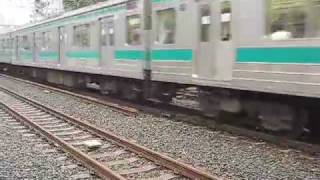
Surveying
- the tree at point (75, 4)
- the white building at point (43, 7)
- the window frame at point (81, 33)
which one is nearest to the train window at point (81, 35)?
the window frame at point (81, 33)

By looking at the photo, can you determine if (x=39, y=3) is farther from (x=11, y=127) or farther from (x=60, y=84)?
(x=11, y=127)

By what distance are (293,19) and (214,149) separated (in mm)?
2378

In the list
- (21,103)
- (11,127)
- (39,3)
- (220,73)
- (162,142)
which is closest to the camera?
(162,142)

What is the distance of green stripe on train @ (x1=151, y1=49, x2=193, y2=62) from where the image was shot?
12.1 m

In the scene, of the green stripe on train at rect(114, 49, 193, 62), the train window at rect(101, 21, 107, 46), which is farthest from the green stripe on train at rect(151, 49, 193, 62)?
the train window at rect(101, 21, 107, 46)

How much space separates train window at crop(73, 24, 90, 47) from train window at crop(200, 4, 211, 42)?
27.4 ft

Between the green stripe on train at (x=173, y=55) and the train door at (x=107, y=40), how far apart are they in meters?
3.32

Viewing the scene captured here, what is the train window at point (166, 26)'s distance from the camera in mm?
12898

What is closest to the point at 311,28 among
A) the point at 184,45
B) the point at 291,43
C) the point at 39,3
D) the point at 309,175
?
the point at 291,43

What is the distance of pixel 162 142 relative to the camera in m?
9.77

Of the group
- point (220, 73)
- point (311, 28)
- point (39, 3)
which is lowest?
point (220, 73)

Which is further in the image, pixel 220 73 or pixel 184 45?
pixel 184 45

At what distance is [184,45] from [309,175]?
18.6ft

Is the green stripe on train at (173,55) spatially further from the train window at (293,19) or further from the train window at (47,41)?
the train window at (47,41)
